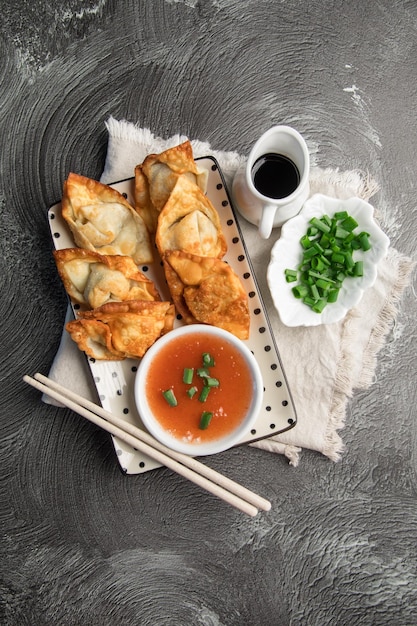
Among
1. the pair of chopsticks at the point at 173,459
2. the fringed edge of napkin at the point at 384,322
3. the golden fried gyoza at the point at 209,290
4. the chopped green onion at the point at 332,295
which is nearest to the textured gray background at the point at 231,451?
the fringed edge of napkin at the point at 384,322

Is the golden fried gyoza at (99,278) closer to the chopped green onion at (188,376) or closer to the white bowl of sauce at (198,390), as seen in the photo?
the white bowl of sauce at (198,390)

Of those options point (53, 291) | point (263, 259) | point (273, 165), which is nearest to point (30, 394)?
point (53, 291)

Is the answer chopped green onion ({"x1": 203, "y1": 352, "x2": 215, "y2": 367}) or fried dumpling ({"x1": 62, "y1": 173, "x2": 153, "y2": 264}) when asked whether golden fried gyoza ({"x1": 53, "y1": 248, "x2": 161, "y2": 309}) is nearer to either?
fried dumpling ({"x1": 62, "y1": 173, "x2": 153, "y2": 264})

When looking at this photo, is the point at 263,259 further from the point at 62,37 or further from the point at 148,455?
the point at 62,37

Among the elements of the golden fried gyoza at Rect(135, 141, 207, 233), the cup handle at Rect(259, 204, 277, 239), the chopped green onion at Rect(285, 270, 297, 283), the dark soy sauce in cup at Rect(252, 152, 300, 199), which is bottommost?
the chopped green onion at Rect(285, 270, 297, 283)

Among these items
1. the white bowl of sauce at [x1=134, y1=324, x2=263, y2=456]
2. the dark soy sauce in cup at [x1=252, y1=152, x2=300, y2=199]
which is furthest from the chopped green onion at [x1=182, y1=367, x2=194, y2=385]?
the dark soy sauce in cup at [x1=252, y1=152, x2=300, y2=199]
